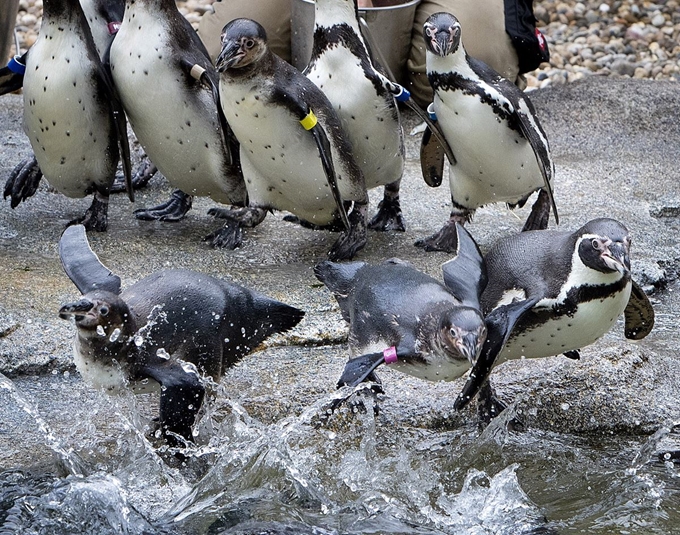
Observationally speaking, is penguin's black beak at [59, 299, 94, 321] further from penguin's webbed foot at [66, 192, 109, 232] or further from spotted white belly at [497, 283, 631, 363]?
penguin's webbed foot at [66, 192, 109, 232]

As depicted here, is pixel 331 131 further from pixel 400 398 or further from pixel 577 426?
pixel 577 426

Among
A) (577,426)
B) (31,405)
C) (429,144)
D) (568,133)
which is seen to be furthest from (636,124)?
(31,405)

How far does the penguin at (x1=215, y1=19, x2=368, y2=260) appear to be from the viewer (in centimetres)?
388

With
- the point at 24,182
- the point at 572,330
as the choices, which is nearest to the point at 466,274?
the point at 572,330

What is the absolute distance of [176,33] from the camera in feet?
13.9

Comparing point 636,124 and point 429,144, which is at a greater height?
point 429,144

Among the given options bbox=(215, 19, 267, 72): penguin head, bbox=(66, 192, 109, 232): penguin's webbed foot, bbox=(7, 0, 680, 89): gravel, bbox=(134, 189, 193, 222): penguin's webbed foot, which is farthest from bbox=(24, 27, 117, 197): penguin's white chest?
bbox=(7, 0, 680, 89): gravel

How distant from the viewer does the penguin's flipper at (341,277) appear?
3.16 metres

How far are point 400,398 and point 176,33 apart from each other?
1.90 m

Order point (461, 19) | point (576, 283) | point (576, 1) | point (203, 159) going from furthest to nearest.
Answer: point (576, 1) < point (461, 19) < point (203, 159) < point (576, 283)

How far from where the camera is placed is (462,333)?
103 inches

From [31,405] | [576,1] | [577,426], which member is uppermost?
[31,405]

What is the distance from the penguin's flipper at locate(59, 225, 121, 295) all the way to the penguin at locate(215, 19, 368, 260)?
1.00m

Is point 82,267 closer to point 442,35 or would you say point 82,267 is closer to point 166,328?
point 166,328
